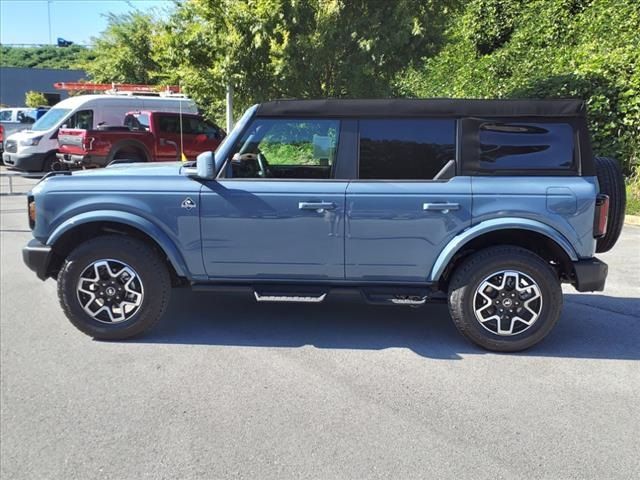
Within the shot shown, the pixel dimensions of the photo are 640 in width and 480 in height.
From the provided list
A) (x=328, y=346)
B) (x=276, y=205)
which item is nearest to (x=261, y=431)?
(x=328, y=346)

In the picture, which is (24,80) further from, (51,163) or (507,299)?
(507,299)

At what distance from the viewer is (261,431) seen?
3256 mm

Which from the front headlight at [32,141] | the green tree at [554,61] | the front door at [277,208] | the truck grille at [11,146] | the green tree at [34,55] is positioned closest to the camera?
the front door at [277,208]

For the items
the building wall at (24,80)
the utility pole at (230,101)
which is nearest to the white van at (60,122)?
the utility pole at (230,101)

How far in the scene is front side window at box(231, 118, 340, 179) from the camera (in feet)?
14.8

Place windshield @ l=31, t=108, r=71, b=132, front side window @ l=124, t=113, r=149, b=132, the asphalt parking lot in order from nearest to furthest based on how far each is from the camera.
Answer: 1. the asphalt parking lot
2. front side window @ l=124, t=113, r=149, b=132
3. windshield @ l=31, t=108, r=71, b=132

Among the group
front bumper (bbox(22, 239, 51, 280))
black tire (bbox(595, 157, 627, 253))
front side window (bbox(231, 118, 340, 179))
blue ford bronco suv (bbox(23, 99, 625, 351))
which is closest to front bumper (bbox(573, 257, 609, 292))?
blue ford bronco suv (bbox(23, 99, 625, 351))

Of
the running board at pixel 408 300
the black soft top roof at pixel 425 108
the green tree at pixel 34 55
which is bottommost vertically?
the running board at pixel 408 300

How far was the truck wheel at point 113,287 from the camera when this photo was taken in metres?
4.48

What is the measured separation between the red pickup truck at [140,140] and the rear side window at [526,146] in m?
12.0

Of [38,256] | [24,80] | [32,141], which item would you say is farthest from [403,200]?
[24,80]

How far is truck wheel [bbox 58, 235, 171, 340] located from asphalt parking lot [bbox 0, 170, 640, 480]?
7.0 inches

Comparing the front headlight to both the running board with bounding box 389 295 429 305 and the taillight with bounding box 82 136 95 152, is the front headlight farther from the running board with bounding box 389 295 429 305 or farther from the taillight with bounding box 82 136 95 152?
the running board with bounding box 389 295 429 305

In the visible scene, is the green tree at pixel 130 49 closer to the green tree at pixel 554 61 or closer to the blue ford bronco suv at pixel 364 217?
the green tree at pixel 554 61
